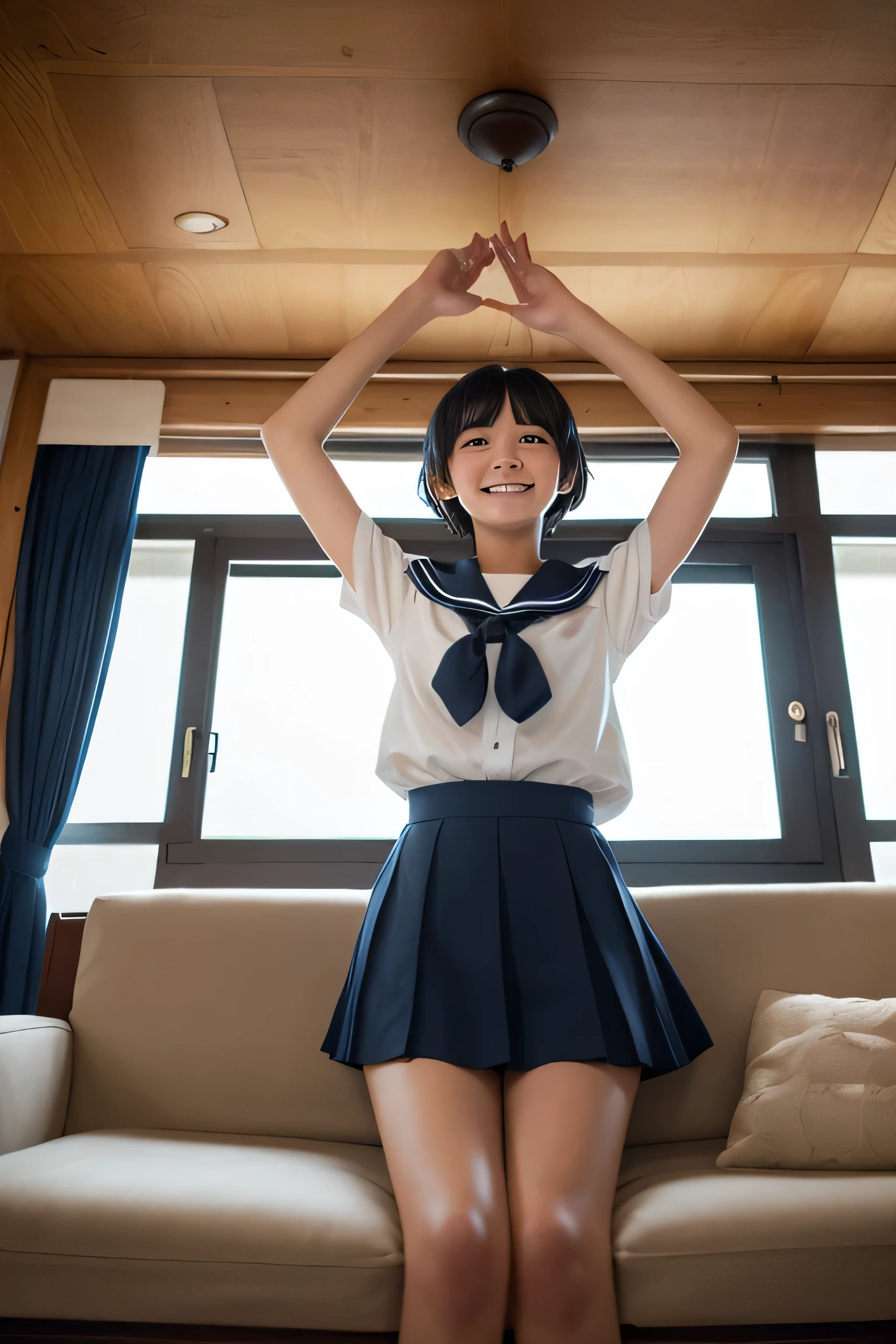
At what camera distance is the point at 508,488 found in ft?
5.09

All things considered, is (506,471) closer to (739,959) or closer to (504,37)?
(739,959)

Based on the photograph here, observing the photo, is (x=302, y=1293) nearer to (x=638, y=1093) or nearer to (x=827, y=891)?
(x=638, y=1093)

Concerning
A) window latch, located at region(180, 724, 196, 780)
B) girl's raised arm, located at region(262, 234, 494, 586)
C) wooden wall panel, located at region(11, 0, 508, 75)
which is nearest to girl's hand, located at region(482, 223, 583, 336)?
girl's raised arm, located at region(262, 234, 494, 586)

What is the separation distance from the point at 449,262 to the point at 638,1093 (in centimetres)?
146

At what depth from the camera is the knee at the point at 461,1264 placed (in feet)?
3.15

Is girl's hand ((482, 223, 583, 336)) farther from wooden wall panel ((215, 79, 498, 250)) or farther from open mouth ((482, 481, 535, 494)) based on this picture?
wooden wall panel ((215, 79, 498, 250))

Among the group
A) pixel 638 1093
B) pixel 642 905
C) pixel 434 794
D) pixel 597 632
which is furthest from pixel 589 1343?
pixel 597 632

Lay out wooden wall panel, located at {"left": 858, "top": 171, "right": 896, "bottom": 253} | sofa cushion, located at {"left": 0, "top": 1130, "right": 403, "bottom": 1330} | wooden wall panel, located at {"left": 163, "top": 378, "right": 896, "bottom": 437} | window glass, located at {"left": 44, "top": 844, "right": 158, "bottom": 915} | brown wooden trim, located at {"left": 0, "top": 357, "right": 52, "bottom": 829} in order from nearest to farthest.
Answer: sofa cushion, located at {"left": 0, "top": 1130, "right": 403, "bottom": 1330}
wooden wall panel, located at {"left": 858, "top": 171, "right": 896, "bottom": 253}
window glass, located at {"left": 44, "top": 844, "right": 158, "bottom": 915}
brown wooden trim, located at {"left": 0, "top": 357, "right": 52, "bottom": 829}
wooden wall panel, located at {"left": 163, "top": 378, "right": 896, "bottom": 437}

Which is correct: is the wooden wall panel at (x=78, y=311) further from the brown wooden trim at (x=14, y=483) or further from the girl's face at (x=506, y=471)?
the girl's face at (x=506, y=471)

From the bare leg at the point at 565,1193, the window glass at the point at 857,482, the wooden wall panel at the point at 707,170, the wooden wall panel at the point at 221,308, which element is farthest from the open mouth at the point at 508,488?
the window glass at the point at 857,482

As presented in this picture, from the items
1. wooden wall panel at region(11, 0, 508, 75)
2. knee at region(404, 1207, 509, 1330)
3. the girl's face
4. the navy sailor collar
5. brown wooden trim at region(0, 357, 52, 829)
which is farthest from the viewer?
brown wooden trim at region(0, 357, 52, 829)

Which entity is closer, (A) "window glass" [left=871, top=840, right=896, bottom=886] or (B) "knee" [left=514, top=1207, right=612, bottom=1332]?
(B) "knee" [left=514, top=1207, right=612, bottom=1332]

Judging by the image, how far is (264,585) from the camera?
10.2ft

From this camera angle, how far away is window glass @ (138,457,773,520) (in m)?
3.16
